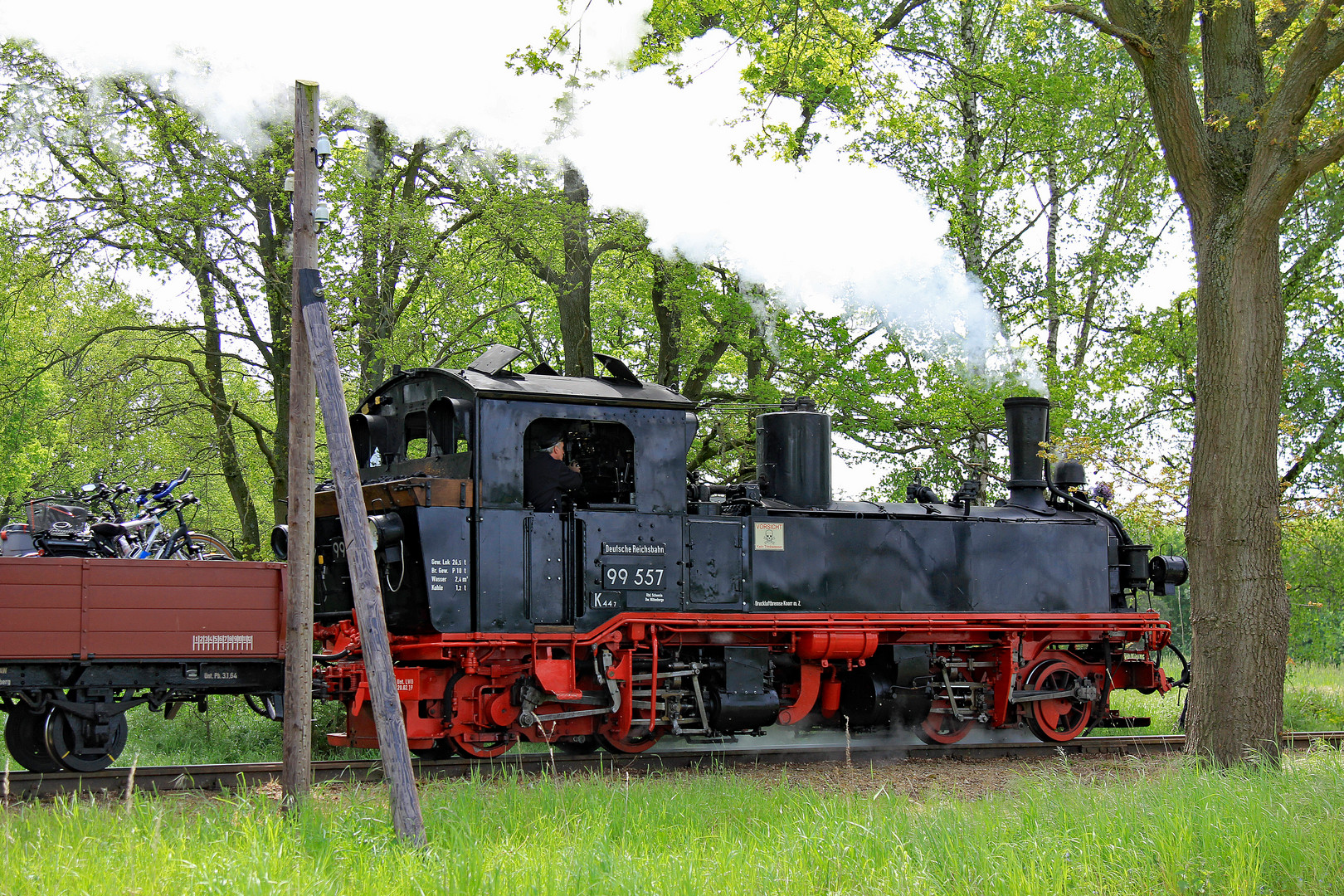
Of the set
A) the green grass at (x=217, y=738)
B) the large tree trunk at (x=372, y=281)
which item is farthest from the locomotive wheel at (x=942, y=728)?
the large tree trunk at (x=372, y=281)

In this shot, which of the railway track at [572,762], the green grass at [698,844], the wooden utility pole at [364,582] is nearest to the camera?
the green grass at [698,844]

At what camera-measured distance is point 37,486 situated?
89.9ft

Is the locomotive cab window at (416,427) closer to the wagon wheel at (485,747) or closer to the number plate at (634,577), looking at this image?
the number plate at (634,577)

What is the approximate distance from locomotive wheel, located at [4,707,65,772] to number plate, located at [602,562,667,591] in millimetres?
4360

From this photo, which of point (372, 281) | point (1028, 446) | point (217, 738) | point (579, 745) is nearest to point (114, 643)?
point (217, 738)

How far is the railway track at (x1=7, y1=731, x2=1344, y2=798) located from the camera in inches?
295

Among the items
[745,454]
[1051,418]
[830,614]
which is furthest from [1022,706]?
[745,454]

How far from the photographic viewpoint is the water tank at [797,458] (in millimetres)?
10430

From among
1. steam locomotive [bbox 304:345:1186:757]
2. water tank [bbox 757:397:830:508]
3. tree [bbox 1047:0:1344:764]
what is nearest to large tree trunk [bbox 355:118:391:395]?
steam locomotive [bbox 304:345:1186:757]

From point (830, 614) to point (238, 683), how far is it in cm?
521

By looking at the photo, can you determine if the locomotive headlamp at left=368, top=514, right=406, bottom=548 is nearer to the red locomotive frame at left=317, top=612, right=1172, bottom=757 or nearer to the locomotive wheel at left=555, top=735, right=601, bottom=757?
the red locomotive frame at left=317, top=612, right=1172, bottom=757

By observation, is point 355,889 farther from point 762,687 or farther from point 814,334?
point 814,334

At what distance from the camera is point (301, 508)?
6656 millimetres

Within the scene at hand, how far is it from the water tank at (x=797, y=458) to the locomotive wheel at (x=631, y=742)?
2559 mm
